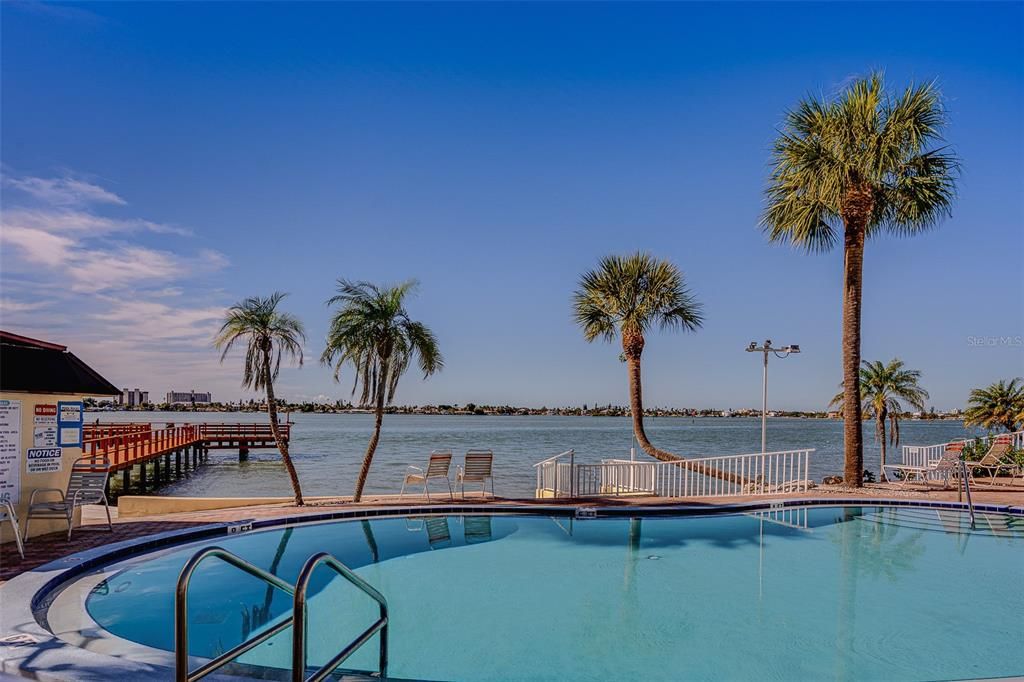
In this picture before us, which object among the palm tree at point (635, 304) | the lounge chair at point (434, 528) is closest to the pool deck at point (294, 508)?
the lounge chair at point (434, 528)

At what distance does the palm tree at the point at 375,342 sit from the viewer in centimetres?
1165

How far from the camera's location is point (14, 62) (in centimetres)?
1113

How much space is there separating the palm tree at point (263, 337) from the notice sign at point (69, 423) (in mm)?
3363

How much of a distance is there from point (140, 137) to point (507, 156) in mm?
9030

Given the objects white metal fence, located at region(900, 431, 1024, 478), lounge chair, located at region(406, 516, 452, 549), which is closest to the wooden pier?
lounge chair, located at region(406, 516, 452, 549)

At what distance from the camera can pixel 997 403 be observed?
1287 inches

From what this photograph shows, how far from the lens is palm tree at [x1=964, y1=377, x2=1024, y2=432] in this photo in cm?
3191

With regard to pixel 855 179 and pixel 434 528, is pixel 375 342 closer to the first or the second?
pixel 434 528

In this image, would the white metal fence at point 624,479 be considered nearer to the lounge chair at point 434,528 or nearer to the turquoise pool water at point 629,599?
the turquoise pool water at point 629,599

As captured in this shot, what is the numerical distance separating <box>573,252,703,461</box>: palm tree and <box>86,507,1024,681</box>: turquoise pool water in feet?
27.5

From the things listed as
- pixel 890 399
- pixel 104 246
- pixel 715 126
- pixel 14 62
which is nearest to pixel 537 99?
pixel 715 126

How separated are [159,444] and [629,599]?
24.8 m

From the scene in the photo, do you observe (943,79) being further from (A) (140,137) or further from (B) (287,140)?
(A) (140,137)

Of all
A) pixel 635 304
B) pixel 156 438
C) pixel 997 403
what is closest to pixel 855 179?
pixel 635 304
